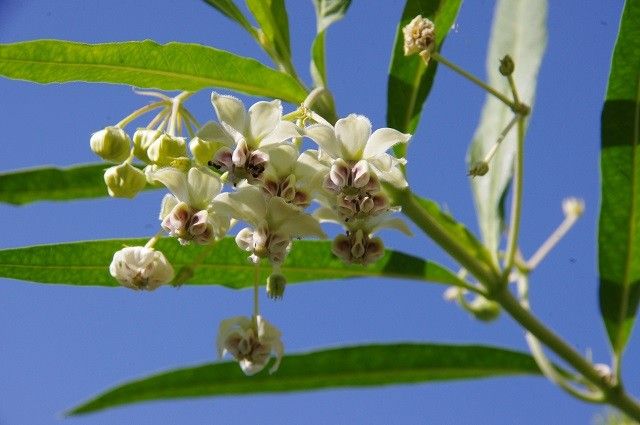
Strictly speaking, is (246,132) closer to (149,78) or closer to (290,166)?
(290,166)

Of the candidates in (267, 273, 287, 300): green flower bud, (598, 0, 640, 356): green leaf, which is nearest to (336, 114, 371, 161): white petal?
(267, 273, 287, 300): green flower bud

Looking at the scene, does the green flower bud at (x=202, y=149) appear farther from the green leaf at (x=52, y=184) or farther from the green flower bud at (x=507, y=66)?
the green leaf at (x=52, y=184)

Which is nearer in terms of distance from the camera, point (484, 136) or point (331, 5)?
point (331, 5)

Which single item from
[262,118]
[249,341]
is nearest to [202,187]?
[262,118]

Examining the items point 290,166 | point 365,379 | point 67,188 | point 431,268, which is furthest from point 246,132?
point 365,379

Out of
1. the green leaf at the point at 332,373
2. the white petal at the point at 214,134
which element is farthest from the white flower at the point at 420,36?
the green leaf at the point at 332,373

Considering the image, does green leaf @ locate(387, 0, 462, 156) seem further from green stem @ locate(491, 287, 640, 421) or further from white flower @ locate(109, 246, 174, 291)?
white flower @ locate(109, 246, 174, 291)
